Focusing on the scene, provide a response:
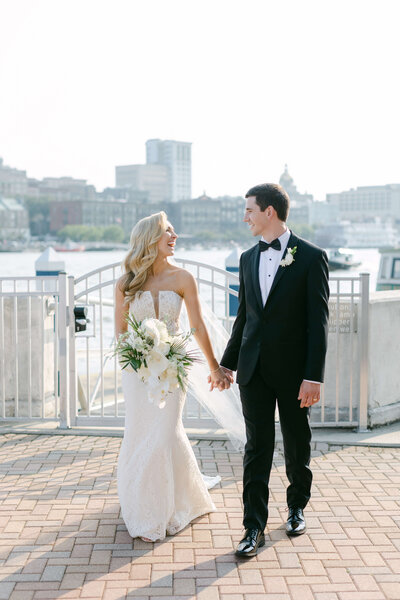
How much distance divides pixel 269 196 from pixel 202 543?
1876 mm

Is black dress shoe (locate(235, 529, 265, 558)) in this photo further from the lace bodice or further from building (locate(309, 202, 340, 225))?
building (locate(309, 202, 340, 225))

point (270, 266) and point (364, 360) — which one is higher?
point (270, 266)

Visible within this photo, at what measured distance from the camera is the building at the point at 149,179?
560 ft

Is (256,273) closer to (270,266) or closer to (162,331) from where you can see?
(270,266)

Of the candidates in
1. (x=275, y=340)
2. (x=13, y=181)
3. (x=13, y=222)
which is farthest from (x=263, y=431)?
(x=13, y=181)

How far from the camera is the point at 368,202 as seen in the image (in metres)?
133

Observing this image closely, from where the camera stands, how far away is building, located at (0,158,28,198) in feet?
Answer: 473

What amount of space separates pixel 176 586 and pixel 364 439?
3061mm

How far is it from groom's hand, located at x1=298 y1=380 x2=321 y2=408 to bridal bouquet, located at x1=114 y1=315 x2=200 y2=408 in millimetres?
668

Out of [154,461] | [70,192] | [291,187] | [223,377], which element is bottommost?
[154,461]

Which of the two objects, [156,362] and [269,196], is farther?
[156,362]

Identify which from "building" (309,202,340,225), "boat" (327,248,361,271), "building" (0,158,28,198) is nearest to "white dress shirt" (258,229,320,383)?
"boat" (327,248,361,271)

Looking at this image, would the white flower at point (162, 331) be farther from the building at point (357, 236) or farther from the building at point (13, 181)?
the building at point (13, 181)

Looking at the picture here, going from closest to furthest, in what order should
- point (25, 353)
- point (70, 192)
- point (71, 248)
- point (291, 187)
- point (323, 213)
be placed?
1. point (25, 353)
2. point (71, 248)
3. point (323, 213)
4. point (70, 192)
5. point (291, 187)
